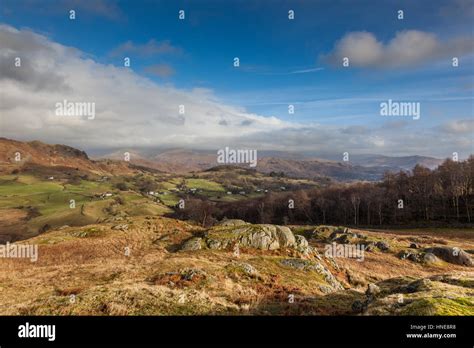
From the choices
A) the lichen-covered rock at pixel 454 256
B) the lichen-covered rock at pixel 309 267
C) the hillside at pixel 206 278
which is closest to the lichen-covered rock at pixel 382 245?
the lichen-covered rock at pixel 454 256

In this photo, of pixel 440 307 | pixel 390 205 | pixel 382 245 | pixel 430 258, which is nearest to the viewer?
pixel 440 307

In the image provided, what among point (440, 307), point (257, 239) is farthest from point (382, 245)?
point (440, 307)

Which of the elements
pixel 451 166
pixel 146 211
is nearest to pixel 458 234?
pixel 451 166

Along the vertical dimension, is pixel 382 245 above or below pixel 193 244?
below

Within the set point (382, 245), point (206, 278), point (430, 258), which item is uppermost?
point (206, 278)

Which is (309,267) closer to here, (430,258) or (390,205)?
(430,258)

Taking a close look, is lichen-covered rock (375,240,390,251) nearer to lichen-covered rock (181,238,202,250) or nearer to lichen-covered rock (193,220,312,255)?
lichen-covered rock (193,220,312,255)

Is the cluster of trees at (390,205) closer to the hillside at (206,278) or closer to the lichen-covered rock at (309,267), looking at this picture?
the hillside at (206,278)
